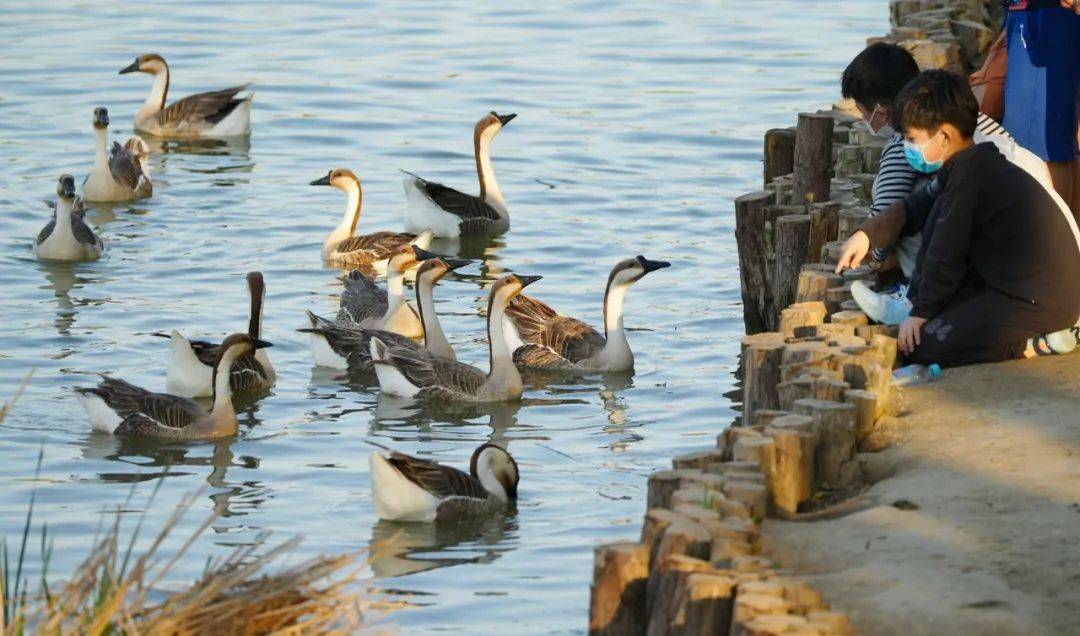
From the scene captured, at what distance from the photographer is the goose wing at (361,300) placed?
1609 cm

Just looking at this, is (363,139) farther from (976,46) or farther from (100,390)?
(100,390)

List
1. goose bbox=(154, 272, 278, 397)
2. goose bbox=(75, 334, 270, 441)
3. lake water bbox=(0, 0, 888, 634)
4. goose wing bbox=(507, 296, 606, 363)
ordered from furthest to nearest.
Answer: goose wing bbox=(507, 296, 606, 363)
goose bbox=(154, 272, 278, 397)
goose bbox=(75, 334, 270, 441)
lake water bbox=(0, 0, 888, 634)

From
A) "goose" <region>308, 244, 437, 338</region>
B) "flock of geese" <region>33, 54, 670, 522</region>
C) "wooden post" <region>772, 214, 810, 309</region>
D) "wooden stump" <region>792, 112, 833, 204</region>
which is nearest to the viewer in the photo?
"flock of geese" <region>33, 54, 670, 522</region>

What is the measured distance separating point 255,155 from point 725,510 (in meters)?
16.3

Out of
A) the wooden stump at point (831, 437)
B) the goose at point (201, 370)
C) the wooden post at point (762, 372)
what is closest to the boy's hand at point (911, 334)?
the wooden post at point (762, 372)

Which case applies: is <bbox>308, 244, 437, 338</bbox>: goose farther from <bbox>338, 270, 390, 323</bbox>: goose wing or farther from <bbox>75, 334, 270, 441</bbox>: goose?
<bbox>75, 334, 270, 441</bbox>: goose

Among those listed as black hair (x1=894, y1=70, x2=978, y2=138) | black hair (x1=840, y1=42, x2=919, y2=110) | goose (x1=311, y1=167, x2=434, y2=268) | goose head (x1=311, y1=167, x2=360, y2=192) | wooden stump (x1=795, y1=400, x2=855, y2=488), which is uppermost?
black hair (x1=840, y1=42, x2=919, y2=110)

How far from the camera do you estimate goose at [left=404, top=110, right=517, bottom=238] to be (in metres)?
19.1

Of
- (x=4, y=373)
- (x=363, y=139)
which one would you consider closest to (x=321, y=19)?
(x=363, y=139)

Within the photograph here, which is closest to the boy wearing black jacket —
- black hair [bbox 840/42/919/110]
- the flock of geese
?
black hair [bbox 840/42/919/110]

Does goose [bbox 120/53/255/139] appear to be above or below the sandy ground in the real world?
above

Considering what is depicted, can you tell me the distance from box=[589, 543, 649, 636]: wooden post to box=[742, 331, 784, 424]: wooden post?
90.3 inches

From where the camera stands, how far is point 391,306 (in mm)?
16031

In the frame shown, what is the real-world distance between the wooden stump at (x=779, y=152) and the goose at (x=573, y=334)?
1.73 m
